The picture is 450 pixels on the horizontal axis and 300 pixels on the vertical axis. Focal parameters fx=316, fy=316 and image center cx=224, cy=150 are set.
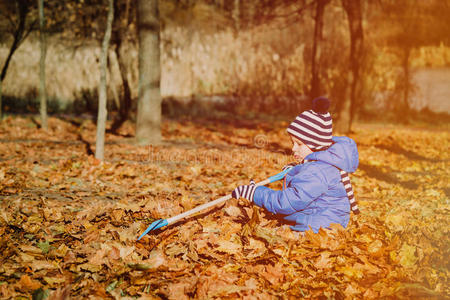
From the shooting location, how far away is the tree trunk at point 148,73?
7.54 meters

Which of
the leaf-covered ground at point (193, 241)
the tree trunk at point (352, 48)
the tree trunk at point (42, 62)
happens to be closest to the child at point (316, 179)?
the leaf-covered ground at point (193, 241)

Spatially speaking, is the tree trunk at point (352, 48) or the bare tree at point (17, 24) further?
the bare tree at point (17, 24)

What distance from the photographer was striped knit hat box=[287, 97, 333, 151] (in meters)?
2.68

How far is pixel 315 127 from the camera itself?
2.70 metres

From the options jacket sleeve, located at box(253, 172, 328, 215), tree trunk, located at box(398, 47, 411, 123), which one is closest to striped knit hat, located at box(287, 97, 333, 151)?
jacket sleeve, located at box(253, 172, 328, 215)

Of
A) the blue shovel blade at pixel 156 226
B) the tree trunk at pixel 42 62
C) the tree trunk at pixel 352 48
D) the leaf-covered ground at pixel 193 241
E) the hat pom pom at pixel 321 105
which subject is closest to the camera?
the leaf-covered ground at pixel 193 241

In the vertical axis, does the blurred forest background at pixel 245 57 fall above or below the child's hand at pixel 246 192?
above

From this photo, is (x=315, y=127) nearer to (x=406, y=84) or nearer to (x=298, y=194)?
(x=298, y=194)

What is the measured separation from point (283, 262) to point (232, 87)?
1517 cm

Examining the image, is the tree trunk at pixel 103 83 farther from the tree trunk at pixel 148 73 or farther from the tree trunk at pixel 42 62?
the tree trunk at pixel 42 62

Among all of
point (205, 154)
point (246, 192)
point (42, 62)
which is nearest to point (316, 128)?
point (246, 192)

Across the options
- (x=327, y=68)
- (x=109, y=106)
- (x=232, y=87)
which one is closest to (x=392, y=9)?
(x=327, y=68)

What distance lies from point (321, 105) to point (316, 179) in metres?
0.62

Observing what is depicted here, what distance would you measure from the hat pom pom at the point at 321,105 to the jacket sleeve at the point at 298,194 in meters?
0.53
